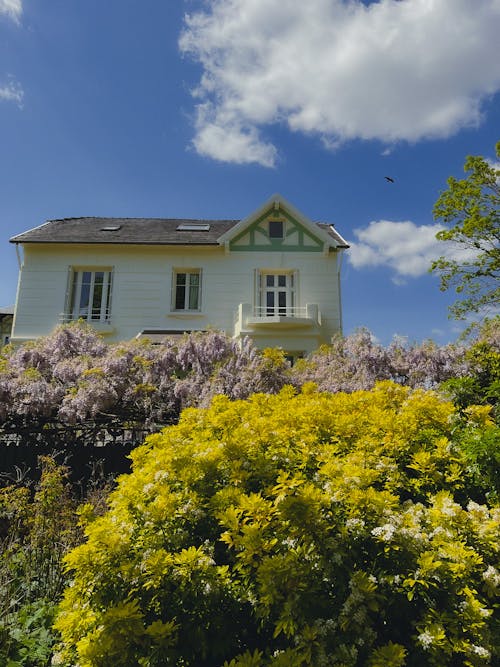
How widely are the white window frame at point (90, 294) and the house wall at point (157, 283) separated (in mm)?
294

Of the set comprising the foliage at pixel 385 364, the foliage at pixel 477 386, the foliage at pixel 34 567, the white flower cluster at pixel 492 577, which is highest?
the foliage at pixel 385 364

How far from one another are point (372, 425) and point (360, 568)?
4.72 feet

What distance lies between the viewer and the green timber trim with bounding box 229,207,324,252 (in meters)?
20.1

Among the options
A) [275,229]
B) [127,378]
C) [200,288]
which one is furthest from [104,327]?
[127,378]

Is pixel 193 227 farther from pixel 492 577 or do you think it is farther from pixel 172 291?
pixel 492 577

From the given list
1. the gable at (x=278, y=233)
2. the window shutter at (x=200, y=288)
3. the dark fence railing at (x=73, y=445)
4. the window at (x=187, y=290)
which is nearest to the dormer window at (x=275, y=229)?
the gable at (x=278, y=233)

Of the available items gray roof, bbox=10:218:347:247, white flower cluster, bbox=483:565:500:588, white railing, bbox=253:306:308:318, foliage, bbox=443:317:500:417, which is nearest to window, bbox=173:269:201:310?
gray roof, bbox=10:218:347:247

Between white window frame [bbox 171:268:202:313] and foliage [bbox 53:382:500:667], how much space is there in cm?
1648

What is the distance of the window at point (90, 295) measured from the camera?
19.3 m

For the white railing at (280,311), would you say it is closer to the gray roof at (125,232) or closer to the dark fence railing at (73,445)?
the gray roof at (125,232)

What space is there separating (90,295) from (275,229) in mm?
8595

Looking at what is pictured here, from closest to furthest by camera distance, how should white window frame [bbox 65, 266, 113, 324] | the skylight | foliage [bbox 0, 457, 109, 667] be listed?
foliage [bbox 0, 457, 109, 667] < white window frame [bbox 65, 266, 113, 324] < the skylight

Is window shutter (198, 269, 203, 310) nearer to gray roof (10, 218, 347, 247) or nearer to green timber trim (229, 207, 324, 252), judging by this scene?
gray roof (10, 218, 347, 247)

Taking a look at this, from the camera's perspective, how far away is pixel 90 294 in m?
19.7
